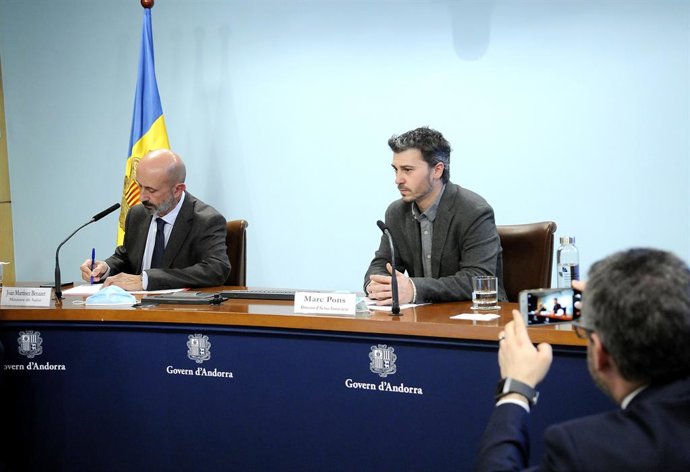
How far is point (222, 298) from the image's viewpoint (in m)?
2.90

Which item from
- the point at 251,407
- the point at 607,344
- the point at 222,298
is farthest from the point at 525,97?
the point at 607,344

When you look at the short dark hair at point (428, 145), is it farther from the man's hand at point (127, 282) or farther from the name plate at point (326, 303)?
the man's hand at point (127, 282)

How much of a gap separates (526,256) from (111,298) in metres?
1.60

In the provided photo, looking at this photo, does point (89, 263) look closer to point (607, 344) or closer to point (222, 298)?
point (222, 298)

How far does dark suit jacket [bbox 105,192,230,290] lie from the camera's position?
3.45 m

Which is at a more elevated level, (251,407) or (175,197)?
(175,197)

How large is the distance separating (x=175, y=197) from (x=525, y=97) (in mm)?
1930

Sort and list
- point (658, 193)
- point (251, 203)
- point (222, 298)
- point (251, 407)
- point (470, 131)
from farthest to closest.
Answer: point (251, 203), point (470, 131), point (658, 193), point (222, 298), point (251, 407)

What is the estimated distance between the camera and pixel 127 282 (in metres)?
3.37

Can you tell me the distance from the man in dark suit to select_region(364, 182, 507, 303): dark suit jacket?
1.65m

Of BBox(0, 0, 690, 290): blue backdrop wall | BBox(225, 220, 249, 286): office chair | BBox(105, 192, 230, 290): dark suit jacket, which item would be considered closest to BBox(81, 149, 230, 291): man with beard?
BBox(105, 192, 230, 290): dark suit jacket

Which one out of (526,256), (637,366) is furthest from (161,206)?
(637,366)

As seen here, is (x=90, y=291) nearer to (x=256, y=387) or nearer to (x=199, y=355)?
(x=199, y=355)

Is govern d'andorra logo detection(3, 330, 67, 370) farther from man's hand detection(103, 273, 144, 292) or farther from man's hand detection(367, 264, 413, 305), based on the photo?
man's hand detection(367, 264, 413, 305)
